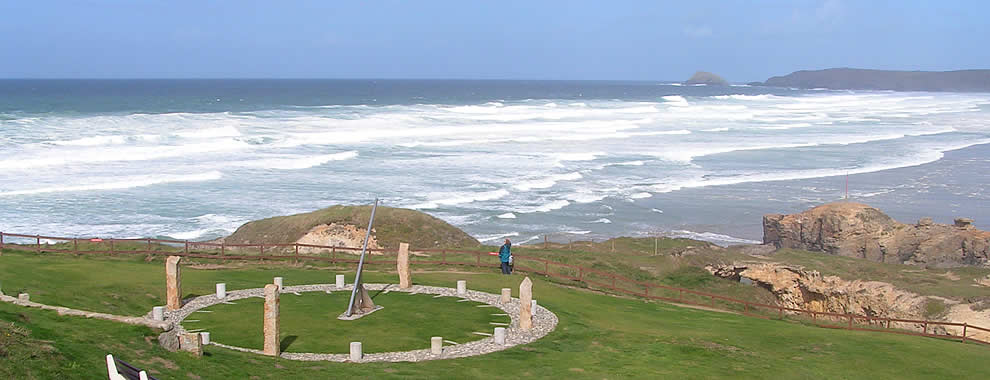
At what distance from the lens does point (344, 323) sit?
22.7 metres

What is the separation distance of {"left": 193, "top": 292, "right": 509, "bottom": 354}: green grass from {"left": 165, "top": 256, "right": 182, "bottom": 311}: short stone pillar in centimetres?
70

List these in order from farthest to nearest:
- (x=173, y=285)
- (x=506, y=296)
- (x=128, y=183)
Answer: (x=128, y=183)
(x=506, y=296)
(x=173, y=285)

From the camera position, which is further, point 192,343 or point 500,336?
point 500,336

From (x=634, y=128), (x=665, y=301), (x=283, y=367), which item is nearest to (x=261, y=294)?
(x=283, y=367)

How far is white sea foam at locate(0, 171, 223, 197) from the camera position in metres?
53.9

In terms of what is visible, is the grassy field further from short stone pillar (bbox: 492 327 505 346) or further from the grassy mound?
the grassy mound

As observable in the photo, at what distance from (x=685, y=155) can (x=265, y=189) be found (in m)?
39.2

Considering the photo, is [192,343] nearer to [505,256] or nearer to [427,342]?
[427,342]

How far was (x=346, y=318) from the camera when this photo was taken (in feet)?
75.9

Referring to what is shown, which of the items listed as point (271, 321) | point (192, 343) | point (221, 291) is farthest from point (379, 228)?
point (192, 343)

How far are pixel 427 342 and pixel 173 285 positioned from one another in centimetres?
707

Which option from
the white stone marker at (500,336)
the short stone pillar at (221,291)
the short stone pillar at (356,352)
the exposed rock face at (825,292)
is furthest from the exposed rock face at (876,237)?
the short stone pillar at (221,291)

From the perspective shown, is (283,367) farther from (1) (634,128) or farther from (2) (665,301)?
(1) (634,128)

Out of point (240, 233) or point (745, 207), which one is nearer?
point (240, 233)
